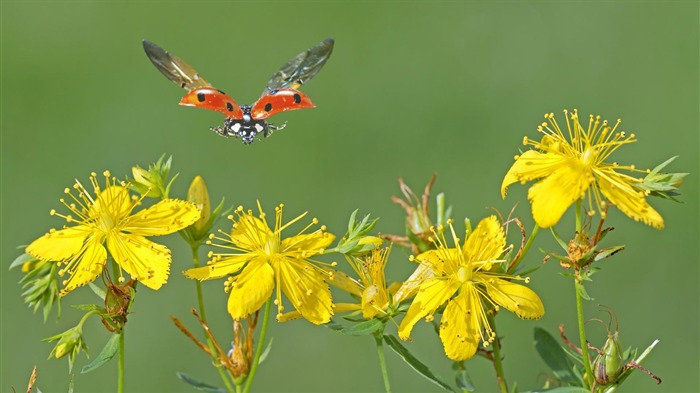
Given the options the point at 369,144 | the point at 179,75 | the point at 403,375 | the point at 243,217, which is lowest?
the point at 403,375

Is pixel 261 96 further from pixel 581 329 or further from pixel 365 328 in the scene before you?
pixel 581 329

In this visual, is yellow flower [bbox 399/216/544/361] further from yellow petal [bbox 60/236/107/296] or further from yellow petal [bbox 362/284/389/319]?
yellow petal [bbox 60/236/107/296]

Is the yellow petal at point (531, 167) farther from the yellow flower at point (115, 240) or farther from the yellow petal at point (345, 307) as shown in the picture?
the yellow flower at point (115, 240)

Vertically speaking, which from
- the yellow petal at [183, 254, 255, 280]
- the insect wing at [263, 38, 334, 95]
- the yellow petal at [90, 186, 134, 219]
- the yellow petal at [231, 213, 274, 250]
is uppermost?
the insect wing at [263, 38, 334, 95]

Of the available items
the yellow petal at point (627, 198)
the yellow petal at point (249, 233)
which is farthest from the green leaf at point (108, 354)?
the yellow petal at point (627, 198)

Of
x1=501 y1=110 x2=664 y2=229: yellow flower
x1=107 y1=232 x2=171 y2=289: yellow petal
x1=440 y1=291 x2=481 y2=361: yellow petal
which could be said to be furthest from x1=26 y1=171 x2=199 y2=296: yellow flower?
x1=501 y1=110 x2=664 y2=229: yellow flower

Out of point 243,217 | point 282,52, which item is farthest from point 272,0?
point 243,217

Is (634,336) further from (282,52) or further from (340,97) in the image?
(282,52)
